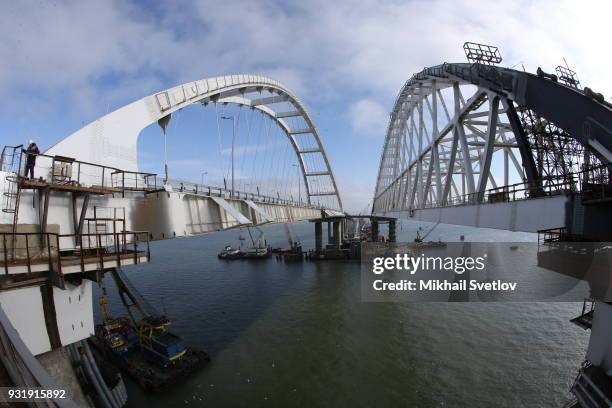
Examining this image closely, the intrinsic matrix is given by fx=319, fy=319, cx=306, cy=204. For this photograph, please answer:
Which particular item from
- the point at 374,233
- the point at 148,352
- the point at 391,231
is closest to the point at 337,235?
the point at 374,233

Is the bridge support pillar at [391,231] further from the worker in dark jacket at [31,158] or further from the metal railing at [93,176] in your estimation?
the worker in dark jacket at [31,158]

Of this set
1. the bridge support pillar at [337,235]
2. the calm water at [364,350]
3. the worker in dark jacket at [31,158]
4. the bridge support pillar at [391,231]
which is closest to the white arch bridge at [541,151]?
the calm water at [364,350]

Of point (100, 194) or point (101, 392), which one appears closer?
point (100, 194)

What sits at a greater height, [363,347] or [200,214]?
[200,214]

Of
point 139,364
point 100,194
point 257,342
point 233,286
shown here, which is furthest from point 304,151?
point 100,194

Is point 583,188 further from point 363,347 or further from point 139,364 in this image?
point 139,364

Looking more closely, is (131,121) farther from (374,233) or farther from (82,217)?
(374,233)
